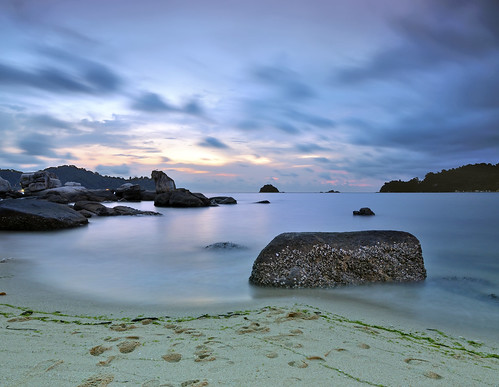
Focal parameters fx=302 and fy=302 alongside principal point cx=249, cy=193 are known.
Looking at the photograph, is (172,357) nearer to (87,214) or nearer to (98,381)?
(98,381)

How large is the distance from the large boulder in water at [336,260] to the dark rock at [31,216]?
12315 mm

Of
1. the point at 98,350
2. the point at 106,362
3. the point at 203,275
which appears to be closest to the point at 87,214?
the point at 203,275

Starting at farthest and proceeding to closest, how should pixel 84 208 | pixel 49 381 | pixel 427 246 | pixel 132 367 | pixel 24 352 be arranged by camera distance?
pixel 84 208, pixel 427 246, pixel 24 352, pixel 132 367, pixel 49 381

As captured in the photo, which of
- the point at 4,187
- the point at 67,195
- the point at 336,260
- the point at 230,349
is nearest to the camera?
the point at 230,349

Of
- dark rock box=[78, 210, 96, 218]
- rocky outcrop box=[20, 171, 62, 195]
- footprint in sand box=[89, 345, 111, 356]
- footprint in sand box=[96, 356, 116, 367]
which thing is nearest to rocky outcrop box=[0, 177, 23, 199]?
rocky outcrop box=[20, 171, 62, 195]

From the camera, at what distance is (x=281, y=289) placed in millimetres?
5867

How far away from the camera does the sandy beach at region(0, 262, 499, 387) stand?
2.39 m

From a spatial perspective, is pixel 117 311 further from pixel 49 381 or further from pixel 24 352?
pixel 49 381

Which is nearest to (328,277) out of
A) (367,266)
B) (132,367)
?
(367,266)

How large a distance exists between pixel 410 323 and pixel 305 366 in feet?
8.91

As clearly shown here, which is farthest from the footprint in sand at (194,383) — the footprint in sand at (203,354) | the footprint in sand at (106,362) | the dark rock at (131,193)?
the dark rock at (131,193)

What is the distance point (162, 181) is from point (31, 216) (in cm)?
3124

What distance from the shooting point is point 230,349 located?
297 centimetres

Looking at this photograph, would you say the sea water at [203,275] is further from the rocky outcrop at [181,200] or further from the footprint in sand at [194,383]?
the rocky outcrop at [181,200]
